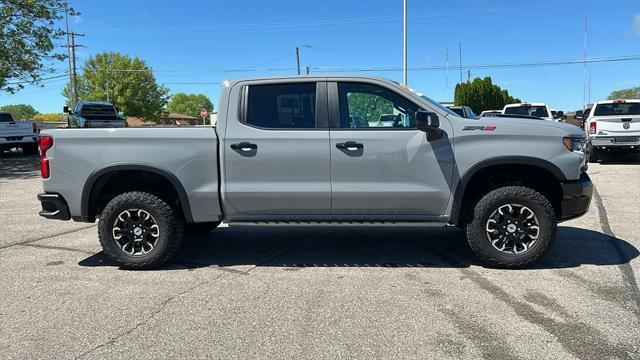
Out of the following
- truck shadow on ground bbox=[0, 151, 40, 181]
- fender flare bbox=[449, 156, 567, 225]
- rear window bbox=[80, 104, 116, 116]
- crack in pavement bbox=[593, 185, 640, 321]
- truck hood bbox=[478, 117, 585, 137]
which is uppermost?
rear window bbox=[80, 104, 116, 116]

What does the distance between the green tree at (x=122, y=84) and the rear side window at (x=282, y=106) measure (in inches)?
2491

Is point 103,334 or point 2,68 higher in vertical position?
point 2,68

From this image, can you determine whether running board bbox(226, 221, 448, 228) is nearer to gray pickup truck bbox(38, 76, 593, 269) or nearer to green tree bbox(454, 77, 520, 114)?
gray pickup truck bbox(38, 76, 593, 269)

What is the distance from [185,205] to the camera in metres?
5.10

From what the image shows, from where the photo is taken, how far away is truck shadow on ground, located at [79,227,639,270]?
5.40 metres

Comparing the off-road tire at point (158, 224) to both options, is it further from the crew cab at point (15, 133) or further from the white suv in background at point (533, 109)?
the crew cab at point (15, 133)

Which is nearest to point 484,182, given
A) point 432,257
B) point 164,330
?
point 432,257

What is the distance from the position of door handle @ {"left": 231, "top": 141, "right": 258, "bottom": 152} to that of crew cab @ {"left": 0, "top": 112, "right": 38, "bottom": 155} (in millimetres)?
20087

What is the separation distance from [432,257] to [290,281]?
1.72 metres

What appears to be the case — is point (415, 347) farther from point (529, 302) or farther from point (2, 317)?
point (2, 317)

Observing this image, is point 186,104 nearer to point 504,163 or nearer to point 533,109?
point 533,109

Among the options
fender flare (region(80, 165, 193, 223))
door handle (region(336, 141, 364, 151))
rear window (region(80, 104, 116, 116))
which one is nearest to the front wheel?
door handle (region(336, 141, 364, 151))

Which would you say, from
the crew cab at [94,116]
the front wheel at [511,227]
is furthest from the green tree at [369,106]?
the crew cab at [94,116]

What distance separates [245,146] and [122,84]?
65.0 m
